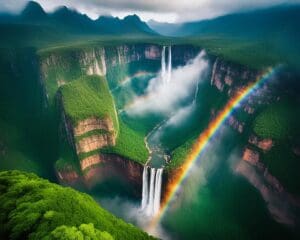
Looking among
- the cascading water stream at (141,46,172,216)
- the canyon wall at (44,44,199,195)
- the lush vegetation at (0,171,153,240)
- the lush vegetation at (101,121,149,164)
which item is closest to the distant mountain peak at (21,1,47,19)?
the canyon wall at (44,44,199,195)

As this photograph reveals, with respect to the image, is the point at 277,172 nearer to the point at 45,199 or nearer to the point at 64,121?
the point at 45,199

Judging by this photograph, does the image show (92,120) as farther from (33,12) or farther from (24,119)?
(33,12)

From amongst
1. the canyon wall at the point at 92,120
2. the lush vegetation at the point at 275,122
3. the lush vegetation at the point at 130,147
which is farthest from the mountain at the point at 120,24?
the lush vegetation at the point at 275,122

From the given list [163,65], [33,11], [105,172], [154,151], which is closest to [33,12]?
[33,11]

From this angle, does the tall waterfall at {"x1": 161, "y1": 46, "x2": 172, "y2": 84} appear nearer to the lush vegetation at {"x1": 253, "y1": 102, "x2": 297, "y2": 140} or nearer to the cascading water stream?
the lush vegetation at {"x1": 253, "y1": 102, "x2": 297, "y2": 140}

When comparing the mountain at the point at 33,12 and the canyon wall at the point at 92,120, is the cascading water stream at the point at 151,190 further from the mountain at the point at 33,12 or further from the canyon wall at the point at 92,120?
the mountain at the point at 33,12

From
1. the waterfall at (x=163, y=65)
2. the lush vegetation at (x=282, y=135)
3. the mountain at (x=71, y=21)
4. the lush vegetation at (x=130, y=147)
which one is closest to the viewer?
the lush vegetation at (x=282, y=135)

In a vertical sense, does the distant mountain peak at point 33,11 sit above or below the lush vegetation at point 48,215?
above
